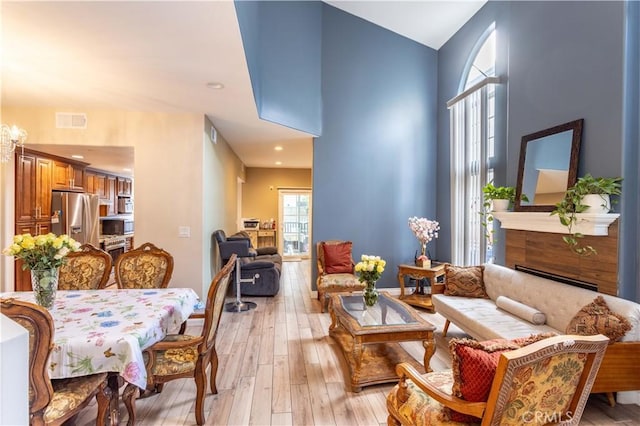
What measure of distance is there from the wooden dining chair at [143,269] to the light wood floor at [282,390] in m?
0.90

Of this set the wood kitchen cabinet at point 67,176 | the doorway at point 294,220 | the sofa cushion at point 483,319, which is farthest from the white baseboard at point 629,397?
the wood kitchen cabinet at point 67,176

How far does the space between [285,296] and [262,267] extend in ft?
2.11

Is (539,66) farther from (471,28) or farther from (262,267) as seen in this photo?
(262,267)

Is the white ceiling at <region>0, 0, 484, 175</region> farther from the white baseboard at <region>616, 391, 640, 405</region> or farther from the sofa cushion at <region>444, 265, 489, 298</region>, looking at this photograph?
the white baseboard at <region>616, 391, 640, 405</region>

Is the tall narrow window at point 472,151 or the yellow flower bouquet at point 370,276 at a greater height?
the tall narrow window at point 472,151

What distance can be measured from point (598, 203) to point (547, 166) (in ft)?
2.62

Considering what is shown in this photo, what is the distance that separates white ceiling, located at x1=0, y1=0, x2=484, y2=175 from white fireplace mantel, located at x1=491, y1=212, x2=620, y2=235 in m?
3.08

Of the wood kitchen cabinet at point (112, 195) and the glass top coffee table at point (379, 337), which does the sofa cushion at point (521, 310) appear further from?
the wood kitchen cabinet at point (112, 195)

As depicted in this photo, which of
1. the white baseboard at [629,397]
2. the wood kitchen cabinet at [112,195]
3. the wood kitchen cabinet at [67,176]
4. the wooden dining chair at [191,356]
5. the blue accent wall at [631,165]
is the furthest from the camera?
the wood kitchen cabinet at [112,195]

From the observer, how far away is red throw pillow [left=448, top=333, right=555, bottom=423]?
1287mm

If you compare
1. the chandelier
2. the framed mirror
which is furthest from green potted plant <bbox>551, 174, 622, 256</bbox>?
the chandelier

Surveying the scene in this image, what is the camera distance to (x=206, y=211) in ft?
14.0

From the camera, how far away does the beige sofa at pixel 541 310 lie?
6.87 ft

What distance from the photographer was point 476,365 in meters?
1.30
